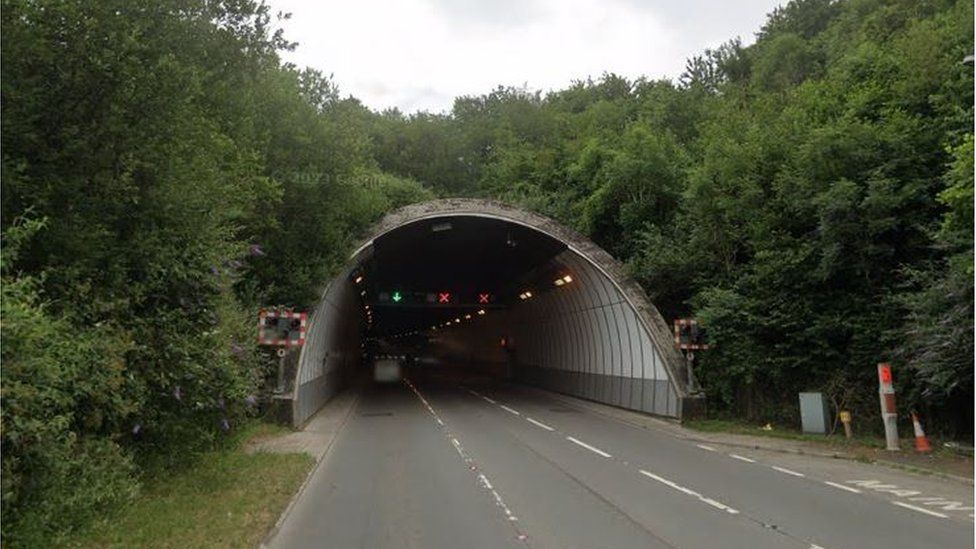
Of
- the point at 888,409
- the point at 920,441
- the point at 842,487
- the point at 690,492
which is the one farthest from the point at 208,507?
the point at 920,441

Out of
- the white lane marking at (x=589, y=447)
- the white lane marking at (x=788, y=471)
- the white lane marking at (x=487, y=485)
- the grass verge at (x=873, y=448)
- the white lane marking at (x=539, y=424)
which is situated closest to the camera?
the white lane marking at (x=487, y=485)

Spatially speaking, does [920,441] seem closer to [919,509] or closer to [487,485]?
[919,509]

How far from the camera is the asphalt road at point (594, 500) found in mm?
8461

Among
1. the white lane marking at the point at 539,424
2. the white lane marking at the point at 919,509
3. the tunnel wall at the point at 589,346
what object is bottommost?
the white lane marking at the point at 919,509

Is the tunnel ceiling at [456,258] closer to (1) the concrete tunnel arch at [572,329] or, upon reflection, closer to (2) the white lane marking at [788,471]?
(1) the concrete tunnel arch at [572,329]

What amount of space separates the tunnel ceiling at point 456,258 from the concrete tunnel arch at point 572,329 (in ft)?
1.44

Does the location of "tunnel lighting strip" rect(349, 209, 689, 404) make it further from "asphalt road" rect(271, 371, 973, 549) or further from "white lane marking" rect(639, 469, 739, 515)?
"white lane marking" rect(639, 469, 739, 515)

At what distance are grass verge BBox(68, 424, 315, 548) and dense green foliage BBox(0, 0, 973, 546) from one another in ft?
1.18

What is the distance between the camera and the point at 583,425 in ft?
74.3

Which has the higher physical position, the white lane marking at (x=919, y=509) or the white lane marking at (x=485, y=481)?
the white lane marking at (x=919, y=509)

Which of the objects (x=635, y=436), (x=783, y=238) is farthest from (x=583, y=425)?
(x=783, y=238)

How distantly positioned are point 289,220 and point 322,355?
627 centimetres

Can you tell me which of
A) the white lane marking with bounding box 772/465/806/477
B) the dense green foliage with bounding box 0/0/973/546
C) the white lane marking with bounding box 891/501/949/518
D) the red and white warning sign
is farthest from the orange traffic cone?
the red and white warning sign

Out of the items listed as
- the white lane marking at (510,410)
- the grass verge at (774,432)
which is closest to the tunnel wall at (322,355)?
the white lane marking at (510,410)
